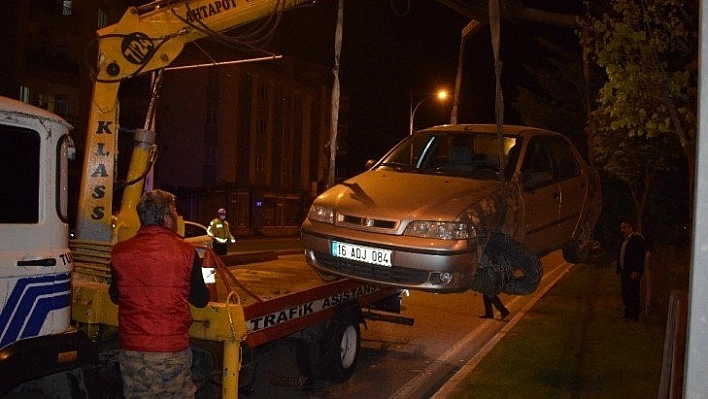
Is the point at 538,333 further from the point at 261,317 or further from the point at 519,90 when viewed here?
the point at 519,90

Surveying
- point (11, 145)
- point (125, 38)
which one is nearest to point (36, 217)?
point (11, 145)

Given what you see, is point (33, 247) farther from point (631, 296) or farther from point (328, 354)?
point (631, 296)

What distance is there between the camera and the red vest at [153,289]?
4043 millimetres

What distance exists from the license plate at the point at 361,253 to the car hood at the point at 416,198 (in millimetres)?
280

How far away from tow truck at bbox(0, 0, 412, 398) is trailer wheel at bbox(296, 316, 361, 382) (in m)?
0.01

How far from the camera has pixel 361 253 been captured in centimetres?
646

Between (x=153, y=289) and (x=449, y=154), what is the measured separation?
14.5 ft

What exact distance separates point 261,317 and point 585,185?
4.87 meters

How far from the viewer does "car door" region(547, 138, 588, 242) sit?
27.5ft

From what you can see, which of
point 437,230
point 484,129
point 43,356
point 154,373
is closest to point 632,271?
point 484,129

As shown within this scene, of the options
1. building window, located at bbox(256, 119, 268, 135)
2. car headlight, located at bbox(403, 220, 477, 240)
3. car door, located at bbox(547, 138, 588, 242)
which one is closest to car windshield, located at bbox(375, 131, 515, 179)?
car door, located at bbox(547, 138, 588, 242)

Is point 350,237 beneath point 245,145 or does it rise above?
beneath

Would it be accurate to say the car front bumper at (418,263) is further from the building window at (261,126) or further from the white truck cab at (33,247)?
the building window at (261,126)

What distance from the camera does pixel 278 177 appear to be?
52562 mm
